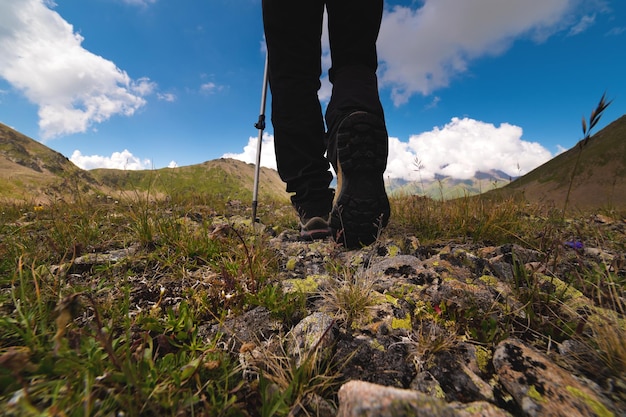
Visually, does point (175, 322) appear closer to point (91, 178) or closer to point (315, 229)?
point (315, 229)

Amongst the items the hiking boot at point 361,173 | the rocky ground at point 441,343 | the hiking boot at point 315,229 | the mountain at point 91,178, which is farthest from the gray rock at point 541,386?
the mountain at point 91,178

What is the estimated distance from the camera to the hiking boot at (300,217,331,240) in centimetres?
328

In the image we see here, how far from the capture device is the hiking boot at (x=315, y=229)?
10.8 feet

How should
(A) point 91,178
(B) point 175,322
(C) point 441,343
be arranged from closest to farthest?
(C) point 441,343
(B) point 175,322
(A) point 91,178

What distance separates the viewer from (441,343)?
1.26 metres

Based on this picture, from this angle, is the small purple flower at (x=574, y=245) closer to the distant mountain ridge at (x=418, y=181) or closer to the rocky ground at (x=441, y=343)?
the rocky ground at (x=441, y=343)

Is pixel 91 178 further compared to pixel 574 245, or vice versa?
pixel 91 178

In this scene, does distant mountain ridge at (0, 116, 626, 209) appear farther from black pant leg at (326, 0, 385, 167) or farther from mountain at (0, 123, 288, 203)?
black pant leg at (326, 0, 385, 167)

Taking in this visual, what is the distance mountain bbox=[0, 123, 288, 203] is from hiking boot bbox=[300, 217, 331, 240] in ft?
6.29

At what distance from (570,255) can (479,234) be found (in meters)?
0.81

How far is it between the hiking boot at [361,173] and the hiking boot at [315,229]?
61 cm

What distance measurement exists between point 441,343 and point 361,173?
1.68 meters

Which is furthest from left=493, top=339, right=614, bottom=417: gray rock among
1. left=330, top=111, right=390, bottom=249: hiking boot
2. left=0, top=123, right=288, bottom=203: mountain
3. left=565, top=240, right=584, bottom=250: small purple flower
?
left=0, top=123, right=288, bottom=203: mountain

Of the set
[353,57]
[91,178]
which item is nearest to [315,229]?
[353,57]
